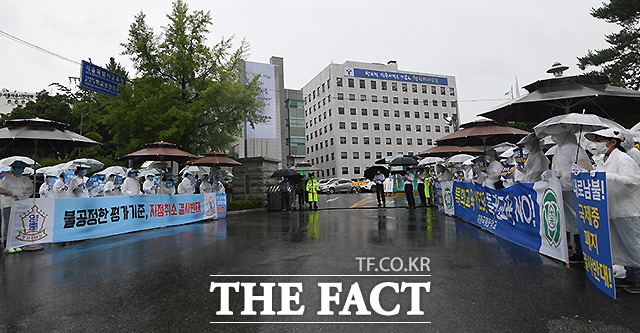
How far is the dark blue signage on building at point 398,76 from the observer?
62281mm

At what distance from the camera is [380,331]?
2.94 meters

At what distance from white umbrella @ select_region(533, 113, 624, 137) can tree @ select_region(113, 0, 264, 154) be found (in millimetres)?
14375

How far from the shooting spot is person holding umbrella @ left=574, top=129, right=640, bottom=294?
12.6 ft

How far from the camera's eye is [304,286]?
13.8ft

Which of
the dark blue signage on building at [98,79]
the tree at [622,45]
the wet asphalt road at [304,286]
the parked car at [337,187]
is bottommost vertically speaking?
the wet asphalt road at [304,286]

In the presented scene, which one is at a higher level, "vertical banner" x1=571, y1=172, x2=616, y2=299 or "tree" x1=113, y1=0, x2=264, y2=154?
"tree" x1=113, y1=0, x2=264, y2=154

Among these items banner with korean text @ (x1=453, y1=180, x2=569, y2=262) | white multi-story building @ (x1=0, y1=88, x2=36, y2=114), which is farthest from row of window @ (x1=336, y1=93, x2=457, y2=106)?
white multi-story building @ (x1=0, y1=88, x2=36, y2=114)

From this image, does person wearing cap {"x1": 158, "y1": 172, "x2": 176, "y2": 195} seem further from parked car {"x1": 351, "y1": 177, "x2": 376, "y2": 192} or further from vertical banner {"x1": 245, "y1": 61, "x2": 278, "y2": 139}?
vertical banner {"x1": 245, "y1": 61, "x2": 278, "y2": 139}

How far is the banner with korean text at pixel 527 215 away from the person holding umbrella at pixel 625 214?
1.00 meters

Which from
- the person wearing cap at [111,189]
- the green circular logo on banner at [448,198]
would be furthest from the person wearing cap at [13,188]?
the green circular logo on banner at [448,198]

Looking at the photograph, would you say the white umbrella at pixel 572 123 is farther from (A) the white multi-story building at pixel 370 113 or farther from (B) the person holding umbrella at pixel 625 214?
(A) the white multi-story building at pixel 370 113

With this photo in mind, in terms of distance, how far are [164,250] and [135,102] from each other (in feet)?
41.7

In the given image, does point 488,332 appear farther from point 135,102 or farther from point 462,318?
point 135,102

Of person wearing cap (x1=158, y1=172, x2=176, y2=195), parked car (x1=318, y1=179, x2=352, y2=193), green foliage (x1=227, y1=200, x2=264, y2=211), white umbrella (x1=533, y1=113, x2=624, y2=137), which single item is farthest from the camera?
parked car (x1=318, y1=179, x2=352, y2=193)
